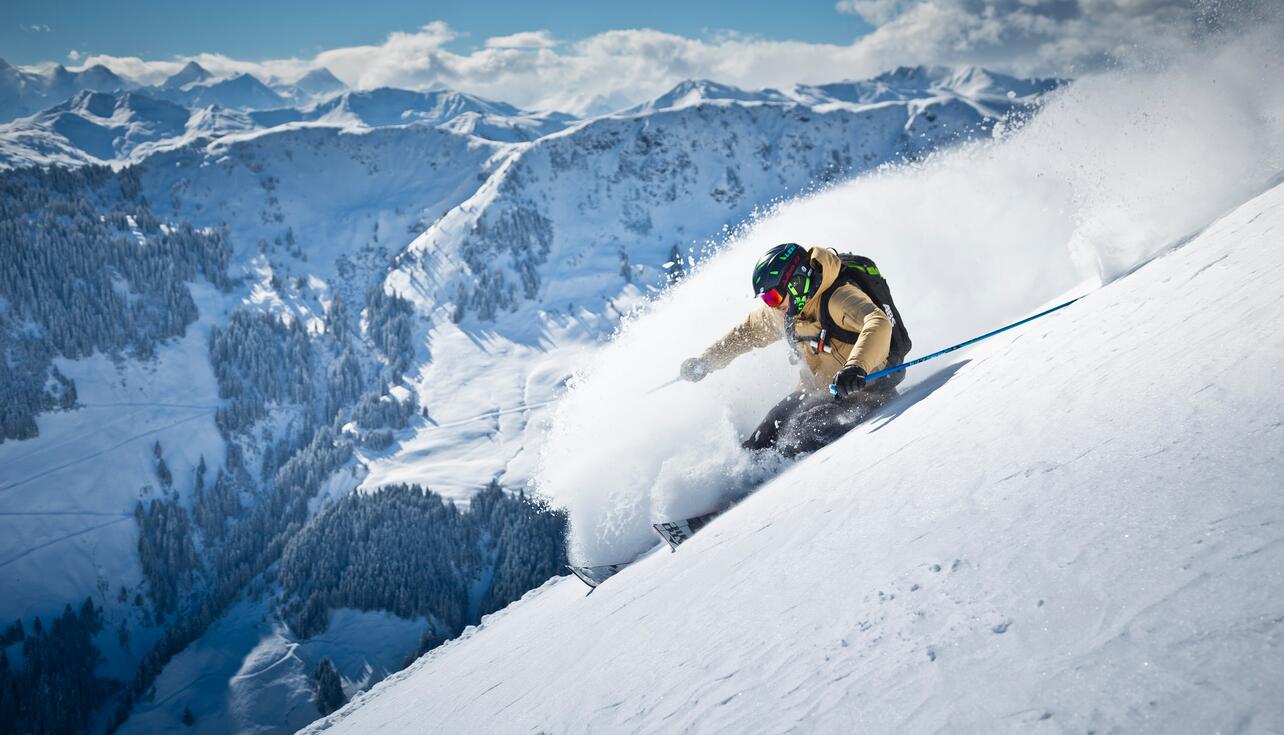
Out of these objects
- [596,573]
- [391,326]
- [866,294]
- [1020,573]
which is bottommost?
[596,573]

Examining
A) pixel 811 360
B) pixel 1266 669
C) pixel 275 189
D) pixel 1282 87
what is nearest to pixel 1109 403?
pixel 1266 669

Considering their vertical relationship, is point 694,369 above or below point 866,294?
above

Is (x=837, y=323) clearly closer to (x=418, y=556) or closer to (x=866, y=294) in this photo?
(x=866, y=294)

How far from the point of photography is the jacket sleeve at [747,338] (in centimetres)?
1070

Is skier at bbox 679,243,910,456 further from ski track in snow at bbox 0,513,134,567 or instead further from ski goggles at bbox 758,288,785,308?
ski track in snow at bbox 0,513,134,567

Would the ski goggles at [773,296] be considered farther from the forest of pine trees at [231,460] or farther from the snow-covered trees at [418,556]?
the forest of pine trees at [231,460]

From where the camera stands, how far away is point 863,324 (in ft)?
28.1

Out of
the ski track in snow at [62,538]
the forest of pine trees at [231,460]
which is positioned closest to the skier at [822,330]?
the forest of pine trees at [231,460]

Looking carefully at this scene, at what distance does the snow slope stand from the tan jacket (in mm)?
1666

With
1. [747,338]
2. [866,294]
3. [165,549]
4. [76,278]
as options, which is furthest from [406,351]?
[866,294]

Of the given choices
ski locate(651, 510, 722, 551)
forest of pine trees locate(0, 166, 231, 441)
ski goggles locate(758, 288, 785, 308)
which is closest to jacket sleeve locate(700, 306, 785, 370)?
ski goggles locate(758, 288, 785, 308)

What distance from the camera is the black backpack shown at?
910 cm

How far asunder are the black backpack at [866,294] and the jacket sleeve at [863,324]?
0.40 ft

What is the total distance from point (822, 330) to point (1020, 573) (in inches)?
259
